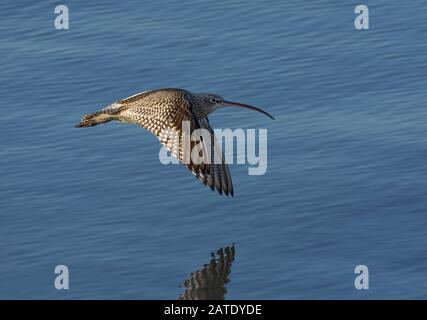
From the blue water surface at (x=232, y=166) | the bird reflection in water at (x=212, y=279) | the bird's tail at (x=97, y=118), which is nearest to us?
the bird reflection in water at (x=212, y=279)

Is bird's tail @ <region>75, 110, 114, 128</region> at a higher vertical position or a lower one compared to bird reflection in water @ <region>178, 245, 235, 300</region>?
higher

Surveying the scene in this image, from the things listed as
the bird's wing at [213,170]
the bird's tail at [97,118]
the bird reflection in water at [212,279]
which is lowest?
the bird reflection in water at [212,279]

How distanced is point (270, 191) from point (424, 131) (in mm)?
3452

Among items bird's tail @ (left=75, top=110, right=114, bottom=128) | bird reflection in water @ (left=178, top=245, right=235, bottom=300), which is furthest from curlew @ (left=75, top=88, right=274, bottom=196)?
bird reflection in water @ (left=178, top=245, right=235, bottom=300)

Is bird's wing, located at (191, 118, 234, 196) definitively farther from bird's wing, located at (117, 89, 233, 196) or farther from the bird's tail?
the bird's tail

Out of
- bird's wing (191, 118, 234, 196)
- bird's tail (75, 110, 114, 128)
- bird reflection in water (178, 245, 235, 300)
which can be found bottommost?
bird reflection in water (178, 245, 235, 300)

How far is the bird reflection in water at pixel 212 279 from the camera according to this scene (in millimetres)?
22062

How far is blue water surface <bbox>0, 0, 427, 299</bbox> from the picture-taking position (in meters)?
22.7

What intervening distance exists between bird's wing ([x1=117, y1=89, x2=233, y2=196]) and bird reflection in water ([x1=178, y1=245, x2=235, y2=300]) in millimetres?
1057

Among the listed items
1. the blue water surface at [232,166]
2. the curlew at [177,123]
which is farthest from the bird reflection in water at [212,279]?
the curlew at [177,123]

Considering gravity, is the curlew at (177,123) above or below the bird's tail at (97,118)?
below

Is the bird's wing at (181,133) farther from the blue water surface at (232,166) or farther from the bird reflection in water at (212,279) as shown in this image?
the blue water surface at (232,166)

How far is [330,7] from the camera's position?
32.1m

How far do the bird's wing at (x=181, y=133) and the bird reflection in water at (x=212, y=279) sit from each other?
41.6 inches
